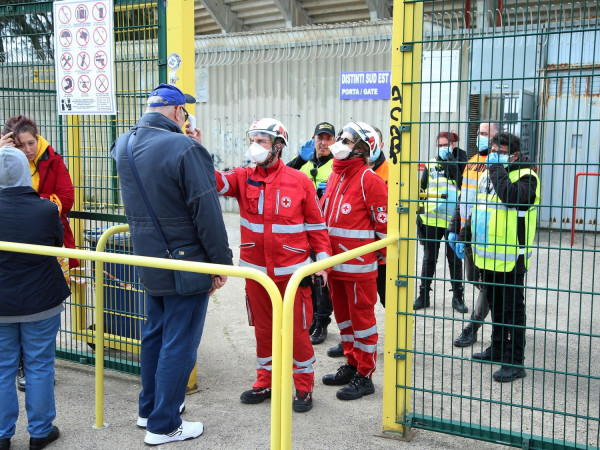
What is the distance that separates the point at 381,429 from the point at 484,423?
656mm

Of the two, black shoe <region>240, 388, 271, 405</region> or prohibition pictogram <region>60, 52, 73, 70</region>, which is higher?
prohibition pictogram <region>60, 52, 73, 70</region>

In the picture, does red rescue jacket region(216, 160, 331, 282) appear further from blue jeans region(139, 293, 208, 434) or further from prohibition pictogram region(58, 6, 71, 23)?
prohibition pictogram region(58, 6, 71, 23)

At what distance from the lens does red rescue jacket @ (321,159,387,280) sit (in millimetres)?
4371

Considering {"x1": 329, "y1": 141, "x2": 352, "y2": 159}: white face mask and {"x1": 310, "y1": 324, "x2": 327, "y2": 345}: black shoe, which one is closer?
{"x1": 329, "y1": 141, "x2": 352, "y2": 159}: white face mask

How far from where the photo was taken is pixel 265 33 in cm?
1200

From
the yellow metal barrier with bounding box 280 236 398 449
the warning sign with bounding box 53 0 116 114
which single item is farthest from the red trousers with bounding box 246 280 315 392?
the warning sign with bounding box 53 0 116 114

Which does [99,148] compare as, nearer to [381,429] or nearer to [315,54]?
[381,429]

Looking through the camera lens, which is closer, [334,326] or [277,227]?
[277,227]

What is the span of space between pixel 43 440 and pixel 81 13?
115 inches

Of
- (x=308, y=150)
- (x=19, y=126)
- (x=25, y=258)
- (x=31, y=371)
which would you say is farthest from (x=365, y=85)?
(x=31, y=371)

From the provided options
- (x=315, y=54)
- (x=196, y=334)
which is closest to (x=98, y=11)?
(x=196, y=334)

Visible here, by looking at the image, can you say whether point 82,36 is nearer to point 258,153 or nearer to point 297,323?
point 258,153

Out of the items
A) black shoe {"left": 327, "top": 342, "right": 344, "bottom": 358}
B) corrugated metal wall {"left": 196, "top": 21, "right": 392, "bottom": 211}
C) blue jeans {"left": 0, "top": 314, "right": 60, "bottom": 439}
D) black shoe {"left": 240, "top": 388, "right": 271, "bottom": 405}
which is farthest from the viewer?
corrugated metal wall {"left": 196, "top": 21, "right": 392, "bottom": 211}

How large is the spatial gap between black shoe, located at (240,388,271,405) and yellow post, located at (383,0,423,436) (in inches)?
35.7
